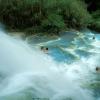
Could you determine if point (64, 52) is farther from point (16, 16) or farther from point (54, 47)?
point (16, 16)

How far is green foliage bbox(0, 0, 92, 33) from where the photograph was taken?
14133 millimetres

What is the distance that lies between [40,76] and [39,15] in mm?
5203

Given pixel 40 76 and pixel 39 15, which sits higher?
pixel 39 15

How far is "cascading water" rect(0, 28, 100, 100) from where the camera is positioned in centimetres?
852

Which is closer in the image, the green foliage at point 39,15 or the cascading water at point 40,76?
the cascading water at point 40,76

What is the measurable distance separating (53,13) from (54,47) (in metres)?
2.79

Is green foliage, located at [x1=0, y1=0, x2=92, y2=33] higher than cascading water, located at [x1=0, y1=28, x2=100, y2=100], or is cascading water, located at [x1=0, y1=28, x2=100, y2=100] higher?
green foliage, located at [x1=0, y1=0, x2=92, y2=33]

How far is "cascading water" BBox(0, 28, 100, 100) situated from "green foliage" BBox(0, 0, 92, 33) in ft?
7.28

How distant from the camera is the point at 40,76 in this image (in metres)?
9.73

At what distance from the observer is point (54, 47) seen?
12.3 meters

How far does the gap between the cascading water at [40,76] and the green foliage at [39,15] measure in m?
2.22

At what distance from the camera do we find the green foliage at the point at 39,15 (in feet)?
46.4

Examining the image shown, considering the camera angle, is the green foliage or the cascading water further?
the green foliage

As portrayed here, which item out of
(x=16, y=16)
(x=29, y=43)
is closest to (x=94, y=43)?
(x=29, y=43)
